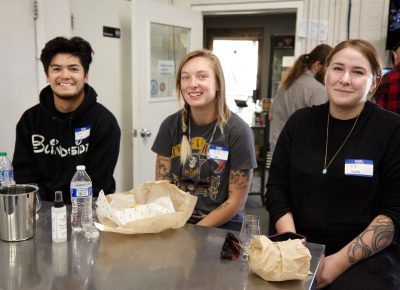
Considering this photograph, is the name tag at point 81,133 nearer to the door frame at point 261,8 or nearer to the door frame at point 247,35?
the door frame at point 261,8

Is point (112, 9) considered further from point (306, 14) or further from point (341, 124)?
point (341, 124)

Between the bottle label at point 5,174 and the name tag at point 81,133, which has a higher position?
the name tag at point 81,133

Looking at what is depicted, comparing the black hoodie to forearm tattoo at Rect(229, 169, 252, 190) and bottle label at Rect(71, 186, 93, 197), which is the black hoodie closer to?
bottle label at Rect(71, 186, 93, 197)

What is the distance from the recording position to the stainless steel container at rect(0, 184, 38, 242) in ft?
4.30

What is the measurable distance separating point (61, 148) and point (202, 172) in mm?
705

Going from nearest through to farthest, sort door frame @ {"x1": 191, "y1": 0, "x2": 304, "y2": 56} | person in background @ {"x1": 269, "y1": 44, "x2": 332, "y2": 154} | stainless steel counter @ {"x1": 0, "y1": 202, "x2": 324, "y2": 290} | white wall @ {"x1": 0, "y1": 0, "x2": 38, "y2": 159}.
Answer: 1. stainless steel counter @ {"x1": 0, "y1": 202, "x2": 324, "y2": 290}
2. white wall @ {"x1": 0, "y1": 0, "x2": 38, "y2": 159}
3. person in background @ {"x1": 269, "y1": 44, "x2": 332, "y2": 154}
4. door frame @ {"x1": 191, "y1": 0, "x2": 304, "y2": 56}

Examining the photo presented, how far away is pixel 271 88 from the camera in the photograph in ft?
26.0

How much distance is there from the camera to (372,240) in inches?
59.6

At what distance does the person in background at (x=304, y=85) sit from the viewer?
10.3 ft

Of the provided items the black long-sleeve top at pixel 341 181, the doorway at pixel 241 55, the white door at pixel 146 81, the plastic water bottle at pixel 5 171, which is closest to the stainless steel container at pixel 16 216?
the plastic water bottle at pixel 5 171

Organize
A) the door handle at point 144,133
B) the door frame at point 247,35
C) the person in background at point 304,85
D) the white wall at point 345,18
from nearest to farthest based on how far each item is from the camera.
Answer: the person in background at point 304,85
the door handle at point 144,133
the white wall at point 345,18
the door frame at point 247,35

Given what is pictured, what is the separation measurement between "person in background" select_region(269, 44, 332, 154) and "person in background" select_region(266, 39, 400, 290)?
1.46m

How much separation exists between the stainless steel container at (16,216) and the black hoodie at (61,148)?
602 millimetres

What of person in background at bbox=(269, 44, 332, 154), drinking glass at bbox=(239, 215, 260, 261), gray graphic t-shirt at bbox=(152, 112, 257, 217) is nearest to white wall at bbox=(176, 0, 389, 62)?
person in background at bbox=(269, 44, 332, 154)
